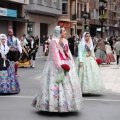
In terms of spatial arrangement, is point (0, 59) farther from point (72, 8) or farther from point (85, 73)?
point (72, 8)

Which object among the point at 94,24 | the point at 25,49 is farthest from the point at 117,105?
the point at 94,24

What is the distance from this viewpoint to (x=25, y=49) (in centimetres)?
2127

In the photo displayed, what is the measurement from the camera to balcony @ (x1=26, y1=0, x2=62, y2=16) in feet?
115

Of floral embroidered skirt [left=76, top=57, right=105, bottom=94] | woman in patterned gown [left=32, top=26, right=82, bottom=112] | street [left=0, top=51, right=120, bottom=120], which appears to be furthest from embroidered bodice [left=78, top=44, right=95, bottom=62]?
woman in patterned gown [left=32, top=26, right=82, bottom=112]

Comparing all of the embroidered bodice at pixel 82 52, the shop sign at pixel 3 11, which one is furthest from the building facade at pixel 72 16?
the embroidered bodice at pixel 82 52

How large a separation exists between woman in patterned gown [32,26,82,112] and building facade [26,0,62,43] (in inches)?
1057

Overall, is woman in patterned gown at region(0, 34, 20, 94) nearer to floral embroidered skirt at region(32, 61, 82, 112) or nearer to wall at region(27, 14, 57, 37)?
floral embroidered skirt at region(32, 61, 82, 112)

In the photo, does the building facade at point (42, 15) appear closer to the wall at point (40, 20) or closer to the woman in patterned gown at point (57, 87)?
the wall at point (40, 20)

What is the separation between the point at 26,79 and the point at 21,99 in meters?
4.97

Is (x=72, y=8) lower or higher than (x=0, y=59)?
higher

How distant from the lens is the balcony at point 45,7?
34944 mm

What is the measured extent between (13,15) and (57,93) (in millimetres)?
23913

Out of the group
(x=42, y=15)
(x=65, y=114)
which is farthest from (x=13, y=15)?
(x=65, y=114)

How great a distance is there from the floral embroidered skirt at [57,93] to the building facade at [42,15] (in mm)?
26982
